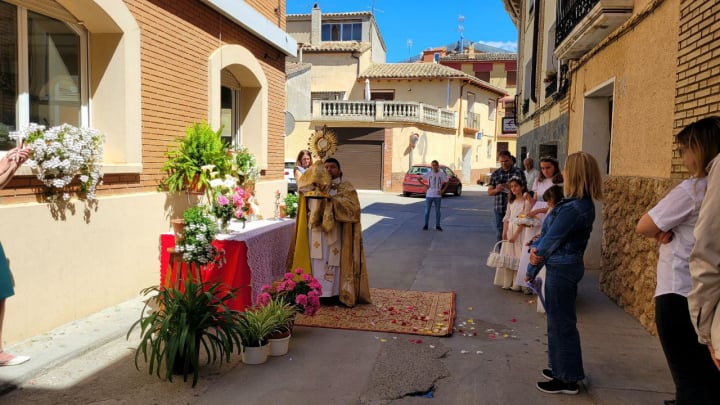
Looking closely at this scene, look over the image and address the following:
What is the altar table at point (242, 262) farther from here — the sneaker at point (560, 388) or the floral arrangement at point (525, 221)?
the floral arrangement at point (525, 221)

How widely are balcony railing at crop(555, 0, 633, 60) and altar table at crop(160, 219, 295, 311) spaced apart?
16.7 feet

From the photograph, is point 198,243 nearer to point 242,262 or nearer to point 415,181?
point 242,262

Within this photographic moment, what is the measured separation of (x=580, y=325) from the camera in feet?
19.5

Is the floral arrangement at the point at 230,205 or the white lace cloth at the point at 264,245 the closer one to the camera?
the white lace cloth at the point at 264,245

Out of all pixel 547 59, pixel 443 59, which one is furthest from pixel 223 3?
pixel 443 59

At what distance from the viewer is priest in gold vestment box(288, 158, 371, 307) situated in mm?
6355

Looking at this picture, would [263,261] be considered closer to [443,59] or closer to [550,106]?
[550,106]

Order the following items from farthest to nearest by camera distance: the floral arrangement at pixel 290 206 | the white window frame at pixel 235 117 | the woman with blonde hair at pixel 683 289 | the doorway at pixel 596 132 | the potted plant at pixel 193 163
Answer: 1. the white window frame at pixel 235 117
2. the doorway at pixel 596 132
3. the floral arrangement at pixel 290 206
4. the potted plant at pixel 193 163
5. the woman with blonde hair at pixel 683 289

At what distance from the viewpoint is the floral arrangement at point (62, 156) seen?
16.3 ft

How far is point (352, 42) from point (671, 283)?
35.1 metres

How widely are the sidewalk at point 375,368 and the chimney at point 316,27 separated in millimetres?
31867

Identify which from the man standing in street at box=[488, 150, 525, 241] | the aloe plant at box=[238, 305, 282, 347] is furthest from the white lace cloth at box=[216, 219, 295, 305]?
the man standing in street at box=[488, 150, 525, 241]

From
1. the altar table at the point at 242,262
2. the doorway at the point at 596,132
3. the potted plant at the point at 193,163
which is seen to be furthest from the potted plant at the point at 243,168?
the doorway at the point at 596,132

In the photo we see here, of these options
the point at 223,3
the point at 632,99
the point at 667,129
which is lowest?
the point at 667,129
